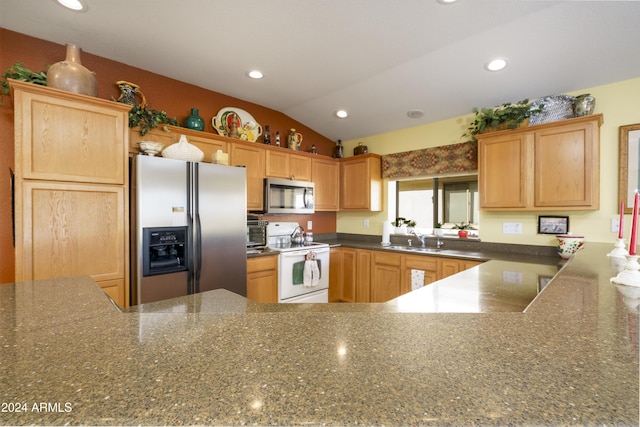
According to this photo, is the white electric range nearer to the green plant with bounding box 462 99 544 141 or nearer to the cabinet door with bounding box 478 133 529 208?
the cabinet door with bounding box 478 133 529 208

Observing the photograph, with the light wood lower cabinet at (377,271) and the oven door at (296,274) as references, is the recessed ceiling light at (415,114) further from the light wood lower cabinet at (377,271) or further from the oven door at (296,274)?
the oven door at (296,274)

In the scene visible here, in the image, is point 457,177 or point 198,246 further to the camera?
point 457,177

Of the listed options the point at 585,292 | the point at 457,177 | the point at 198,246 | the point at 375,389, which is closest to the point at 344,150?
the point at 457,177

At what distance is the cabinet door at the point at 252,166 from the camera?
3225 millimetres

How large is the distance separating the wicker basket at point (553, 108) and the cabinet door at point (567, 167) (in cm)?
18

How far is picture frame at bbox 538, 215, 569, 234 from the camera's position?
278 centimetres

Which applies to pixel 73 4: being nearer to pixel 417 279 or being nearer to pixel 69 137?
pixel 69 137

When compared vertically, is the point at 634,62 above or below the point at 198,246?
above

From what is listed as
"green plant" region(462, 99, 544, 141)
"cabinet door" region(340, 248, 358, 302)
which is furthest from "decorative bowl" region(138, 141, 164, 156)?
"green plant" region(462, 99, 544, 141)

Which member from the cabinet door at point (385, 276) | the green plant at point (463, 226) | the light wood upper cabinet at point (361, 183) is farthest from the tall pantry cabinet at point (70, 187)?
the green plant at point (463, 226)

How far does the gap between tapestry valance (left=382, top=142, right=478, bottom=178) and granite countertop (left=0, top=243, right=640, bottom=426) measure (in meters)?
2.96

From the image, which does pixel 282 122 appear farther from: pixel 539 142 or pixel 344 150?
pixel 539 142

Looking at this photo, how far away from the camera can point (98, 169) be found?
2078 mm

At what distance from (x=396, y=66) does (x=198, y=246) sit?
2.47m
